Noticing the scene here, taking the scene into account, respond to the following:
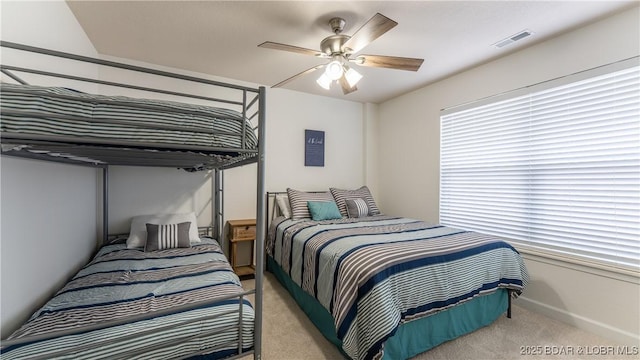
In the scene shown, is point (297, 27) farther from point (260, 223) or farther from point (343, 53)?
point (260, 223)

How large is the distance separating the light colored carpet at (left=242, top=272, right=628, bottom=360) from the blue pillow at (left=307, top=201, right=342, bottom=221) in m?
1.12

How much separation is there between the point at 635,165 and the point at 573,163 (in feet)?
1.12

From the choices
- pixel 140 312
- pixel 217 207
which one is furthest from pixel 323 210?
pixel 140 312

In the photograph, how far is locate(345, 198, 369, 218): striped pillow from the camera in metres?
3.40

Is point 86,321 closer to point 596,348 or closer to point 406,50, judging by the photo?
point 406,50

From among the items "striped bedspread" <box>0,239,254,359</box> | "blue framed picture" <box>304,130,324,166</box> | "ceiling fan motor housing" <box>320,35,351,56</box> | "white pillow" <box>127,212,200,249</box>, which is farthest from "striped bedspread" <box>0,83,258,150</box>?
"blue framed picture" <box>304,130,324,166</box>

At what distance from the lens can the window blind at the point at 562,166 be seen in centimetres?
195

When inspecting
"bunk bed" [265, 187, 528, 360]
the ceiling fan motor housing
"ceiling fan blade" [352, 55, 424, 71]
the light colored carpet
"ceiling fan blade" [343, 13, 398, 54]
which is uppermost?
the ceiling fan motor housing

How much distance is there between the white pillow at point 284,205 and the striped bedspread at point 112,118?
222cm

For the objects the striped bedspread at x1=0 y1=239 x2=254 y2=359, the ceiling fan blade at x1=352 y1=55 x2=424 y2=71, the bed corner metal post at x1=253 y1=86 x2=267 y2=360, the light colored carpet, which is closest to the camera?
the striped bedspread at x1=0 y1=239 x2=254 y2=359

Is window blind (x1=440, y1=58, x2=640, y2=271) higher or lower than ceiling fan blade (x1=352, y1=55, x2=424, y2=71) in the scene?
lower

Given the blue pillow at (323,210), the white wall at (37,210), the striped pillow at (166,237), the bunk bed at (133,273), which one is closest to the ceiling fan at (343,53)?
the bunk bed at (133,273)

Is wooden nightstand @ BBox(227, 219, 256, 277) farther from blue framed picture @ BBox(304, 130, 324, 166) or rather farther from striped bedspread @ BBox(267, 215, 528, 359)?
blue framed picture @ BBox(304, 130, 324, 166)

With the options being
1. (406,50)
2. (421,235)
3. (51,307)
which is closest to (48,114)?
(51,307)
